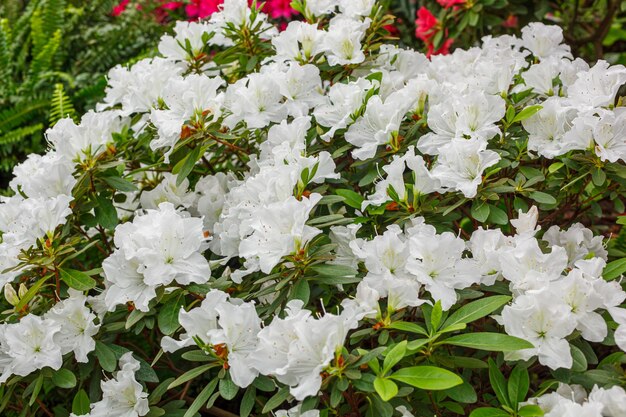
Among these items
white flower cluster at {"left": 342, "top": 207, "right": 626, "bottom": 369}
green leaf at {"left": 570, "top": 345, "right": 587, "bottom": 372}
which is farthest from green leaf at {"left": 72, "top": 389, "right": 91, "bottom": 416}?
green leaf at {"left": 570, "top": 345, "right": 587, "bottom": 372}

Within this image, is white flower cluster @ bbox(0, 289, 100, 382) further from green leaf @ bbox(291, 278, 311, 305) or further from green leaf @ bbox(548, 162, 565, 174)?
green leaf @ bbox(548, 162, 565, 174)

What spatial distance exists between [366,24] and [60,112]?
5.42ft

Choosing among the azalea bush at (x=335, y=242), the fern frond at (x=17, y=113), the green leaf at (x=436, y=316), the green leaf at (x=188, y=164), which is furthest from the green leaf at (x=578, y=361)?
the fern frond at (x=17, y=113)

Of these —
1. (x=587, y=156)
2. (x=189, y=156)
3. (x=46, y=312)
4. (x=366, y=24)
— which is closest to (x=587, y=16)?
(x=366, y=24)

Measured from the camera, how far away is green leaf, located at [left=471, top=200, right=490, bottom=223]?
162 cm

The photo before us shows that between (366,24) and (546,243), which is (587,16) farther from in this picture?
(546,243)

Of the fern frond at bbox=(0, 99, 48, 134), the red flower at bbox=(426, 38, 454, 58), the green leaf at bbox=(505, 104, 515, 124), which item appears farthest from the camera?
the fern frond at bbox=(0, 99, 48, 134)

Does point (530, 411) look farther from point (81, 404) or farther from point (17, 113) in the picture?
point (17, 113)

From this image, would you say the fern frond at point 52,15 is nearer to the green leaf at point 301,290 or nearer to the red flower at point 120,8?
the red flower at point 120,8

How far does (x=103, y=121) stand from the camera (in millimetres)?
2049

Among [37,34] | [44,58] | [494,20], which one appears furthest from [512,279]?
[37,34]

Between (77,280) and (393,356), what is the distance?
0.80 m

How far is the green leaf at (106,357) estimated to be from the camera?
162 centimetres

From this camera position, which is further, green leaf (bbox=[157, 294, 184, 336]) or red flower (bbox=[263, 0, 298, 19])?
red flower (bbox=[263, 0, 298, 19])
